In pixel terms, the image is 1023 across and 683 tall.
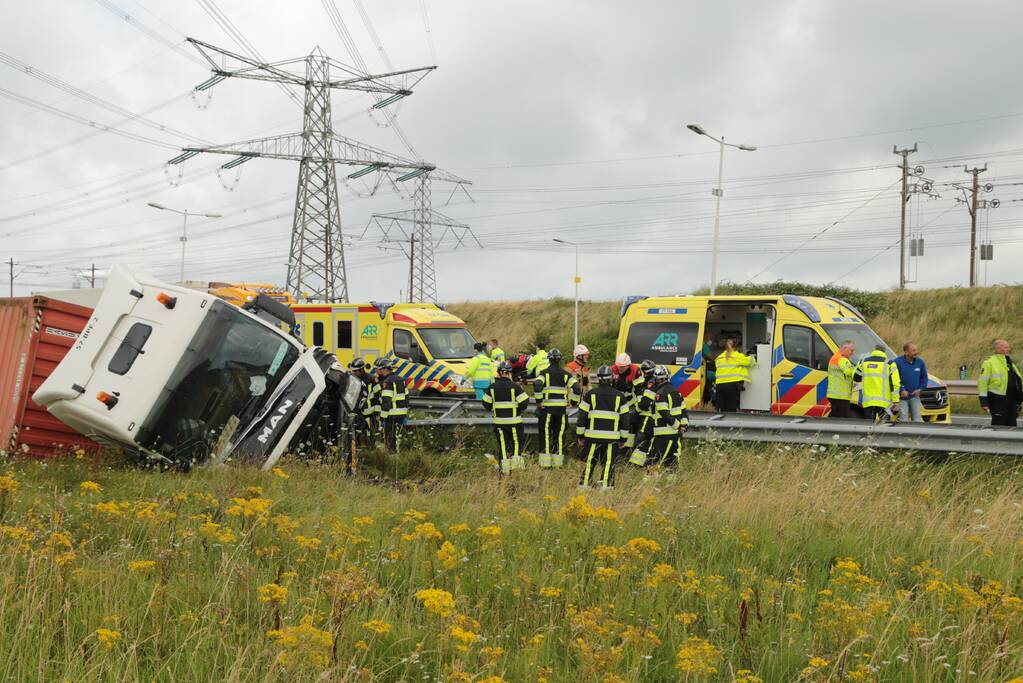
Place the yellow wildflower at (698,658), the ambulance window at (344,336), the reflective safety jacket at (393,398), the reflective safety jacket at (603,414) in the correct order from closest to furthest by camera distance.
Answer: the yellow wildflower at (698,658) < the reflective safety jacket at (603,414) < the reflective safety jacket at (393,398) < the ambulance window at (344,336)

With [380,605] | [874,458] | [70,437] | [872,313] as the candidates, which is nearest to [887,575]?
[380,605]

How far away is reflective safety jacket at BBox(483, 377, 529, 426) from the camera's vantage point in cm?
1067

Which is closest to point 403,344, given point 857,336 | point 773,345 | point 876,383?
point 773,345

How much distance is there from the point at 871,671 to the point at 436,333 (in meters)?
15.0

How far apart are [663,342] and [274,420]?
7.10 metres

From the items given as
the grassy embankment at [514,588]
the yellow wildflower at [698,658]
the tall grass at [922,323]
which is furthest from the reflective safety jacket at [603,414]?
the tall grass at [922,323]

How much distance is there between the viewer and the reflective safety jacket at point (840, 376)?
41.6ft

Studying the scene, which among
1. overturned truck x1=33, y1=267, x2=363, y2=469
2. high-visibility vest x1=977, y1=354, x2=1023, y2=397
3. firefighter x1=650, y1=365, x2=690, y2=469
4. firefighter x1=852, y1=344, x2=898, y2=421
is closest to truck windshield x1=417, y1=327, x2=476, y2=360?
overturned truck x1=33, y1=267, x2=363, y2=469

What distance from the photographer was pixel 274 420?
34.0 ft

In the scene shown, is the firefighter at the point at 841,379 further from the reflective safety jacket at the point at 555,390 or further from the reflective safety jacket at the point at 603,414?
the reflective safety jacket at the point at 603,414

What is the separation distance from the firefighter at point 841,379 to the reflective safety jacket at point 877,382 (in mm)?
208

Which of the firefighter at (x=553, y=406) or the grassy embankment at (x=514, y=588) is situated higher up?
the firefighter at (x=553, y=406)

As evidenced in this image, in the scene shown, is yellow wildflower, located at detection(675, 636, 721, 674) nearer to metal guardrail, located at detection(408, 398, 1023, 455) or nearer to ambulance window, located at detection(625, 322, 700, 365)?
metal guardrail, located at detection(408, 398, 1023, 455)

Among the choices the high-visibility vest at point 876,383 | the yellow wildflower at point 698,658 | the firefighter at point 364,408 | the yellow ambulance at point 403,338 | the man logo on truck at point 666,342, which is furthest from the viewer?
the yellow ambulance at point 403,338
